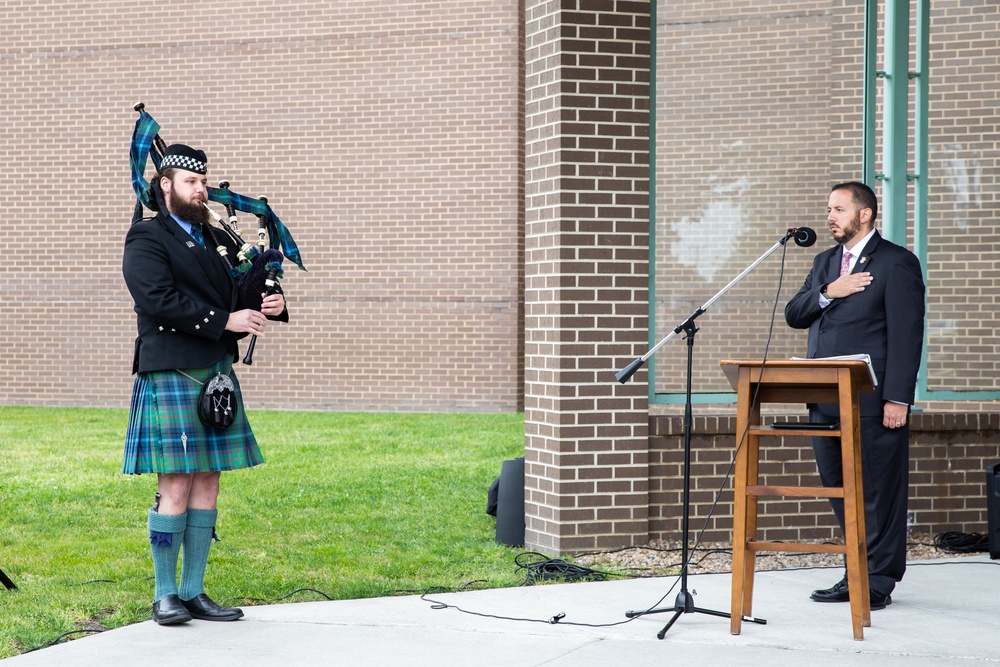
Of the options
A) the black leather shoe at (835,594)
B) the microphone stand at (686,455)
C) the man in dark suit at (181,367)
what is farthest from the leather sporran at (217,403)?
the black leather shoe at (835,594)

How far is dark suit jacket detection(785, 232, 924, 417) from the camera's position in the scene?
5.55 metres

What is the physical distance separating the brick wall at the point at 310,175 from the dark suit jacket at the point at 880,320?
32.7 feet

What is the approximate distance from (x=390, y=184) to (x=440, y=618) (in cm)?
1099

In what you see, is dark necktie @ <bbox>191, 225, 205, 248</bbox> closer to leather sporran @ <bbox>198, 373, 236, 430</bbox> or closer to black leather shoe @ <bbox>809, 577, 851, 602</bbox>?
leather sporran @ <bbox>198, 373, 236, 430</bbox>

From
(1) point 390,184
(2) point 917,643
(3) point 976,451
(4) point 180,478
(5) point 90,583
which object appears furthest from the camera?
(1) point 390,184

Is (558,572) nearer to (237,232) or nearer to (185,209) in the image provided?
(237,232)

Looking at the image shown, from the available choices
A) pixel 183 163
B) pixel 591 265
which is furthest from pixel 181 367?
pixel 591 265

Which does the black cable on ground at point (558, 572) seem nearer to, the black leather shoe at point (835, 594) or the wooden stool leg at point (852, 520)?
the black leather shoe at point (835, 594)

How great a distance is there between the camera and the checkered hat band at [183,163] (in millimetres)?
5266

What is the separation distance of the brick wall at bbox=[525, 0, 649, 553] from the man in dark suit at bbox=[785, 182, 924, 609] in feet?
4.76

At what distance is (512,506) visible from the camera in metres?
7.37

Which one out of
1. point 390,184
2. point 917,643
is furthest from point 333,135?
point 917,643

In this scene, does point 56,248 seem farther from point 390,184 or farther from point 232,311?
point 232,311

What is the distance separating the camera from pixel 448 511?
28.3 ft
